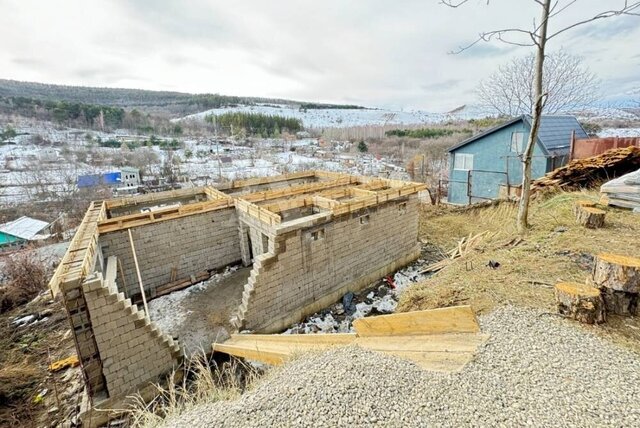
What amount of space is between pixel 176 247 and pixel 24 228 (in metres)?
17.6

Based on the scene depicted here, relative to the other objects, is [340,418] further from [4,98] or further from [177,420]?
[4,98]

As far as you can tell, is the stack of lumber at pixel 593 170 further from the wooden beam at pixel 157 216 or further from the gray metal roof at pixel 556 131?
the wooden beam at pixel 157 216

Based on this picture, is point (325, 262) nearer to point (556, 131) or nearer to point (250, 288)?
point (250, 288)

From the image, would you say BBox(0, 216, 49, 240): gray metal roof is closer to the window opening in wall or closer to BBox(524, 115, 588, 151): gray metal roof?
the window opening in wall

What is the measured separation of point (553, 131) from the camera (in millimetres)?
15289

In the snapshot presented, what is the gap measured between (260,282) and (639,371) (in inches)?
265

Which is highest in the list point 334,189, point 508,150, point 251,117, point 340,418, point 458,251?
point 251,117

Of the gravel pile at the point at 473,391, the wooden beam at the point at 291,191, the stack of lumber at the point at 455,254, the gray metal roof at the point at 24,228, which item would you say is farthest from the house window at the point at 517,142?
the gray metal roof at the point at 24,228

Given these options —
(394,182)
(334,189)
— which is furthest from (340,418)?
(394,182)

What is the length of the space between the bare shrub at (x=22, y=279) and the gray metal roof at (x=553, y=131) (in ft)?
68.8

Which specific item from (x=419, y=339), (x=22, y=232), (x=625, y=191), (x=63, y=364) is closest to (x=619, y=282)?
(x=419, y=339)

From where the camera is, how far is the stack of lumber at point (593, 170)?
32.9ft

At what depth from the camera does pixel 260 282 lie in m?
7.73

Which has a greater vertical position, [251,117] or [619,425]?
[251,117]
